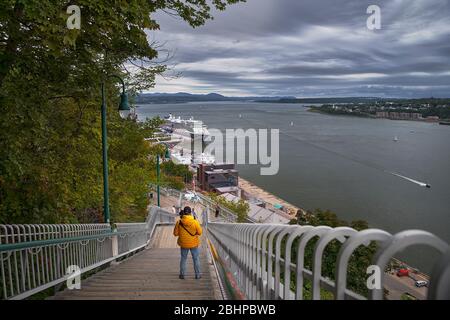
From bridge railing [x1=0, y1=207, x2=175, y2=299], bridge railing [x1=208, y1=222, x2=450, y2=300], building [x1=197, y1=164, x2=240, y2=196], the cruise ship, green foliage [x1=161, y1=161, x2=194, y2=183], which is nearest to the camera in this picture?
bridge railing [x1=208, y1=222, x2=450, y2=300]

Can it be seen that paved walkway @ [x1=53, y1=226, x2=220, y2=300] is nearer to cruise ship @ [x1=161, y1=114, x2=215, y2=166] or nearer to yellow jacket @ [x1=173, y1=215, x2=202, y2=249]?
yellow jacket @ [x1=173, y1=215, x2=202, y2=249]

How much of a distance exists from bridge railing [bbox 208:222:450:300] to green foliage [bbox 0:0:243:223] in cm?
318

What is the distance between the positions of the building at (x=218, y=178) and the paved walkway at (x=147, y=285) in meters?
54.4

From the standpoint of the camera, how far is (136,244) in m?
12.5

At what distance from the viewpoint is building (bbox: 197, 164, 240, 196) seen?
65769mm

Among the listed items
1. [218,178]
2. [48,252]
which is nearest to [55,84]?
[48,252]

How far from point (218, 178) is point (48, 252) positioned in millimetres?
61645

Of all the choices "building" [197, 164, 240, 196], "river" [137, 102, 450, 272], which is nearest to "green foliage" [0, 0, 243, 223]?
→ "river" [137, 102, 450, 272]

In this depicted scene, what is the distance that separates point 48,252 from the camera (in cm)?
590

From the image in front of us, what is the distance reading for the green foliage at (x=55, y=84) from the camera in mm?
5202

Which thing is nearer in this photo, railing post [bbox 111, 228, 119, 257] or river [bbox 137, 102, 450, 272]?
railing post [bbox 111, 228, 119, 257]

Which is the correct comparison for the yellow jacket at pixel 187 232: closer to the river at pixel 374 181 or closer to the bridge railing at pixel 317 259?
the bridge railing at pixel 317 259

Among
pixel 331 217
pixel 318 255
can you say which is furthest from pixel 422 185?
pixel 318 255
